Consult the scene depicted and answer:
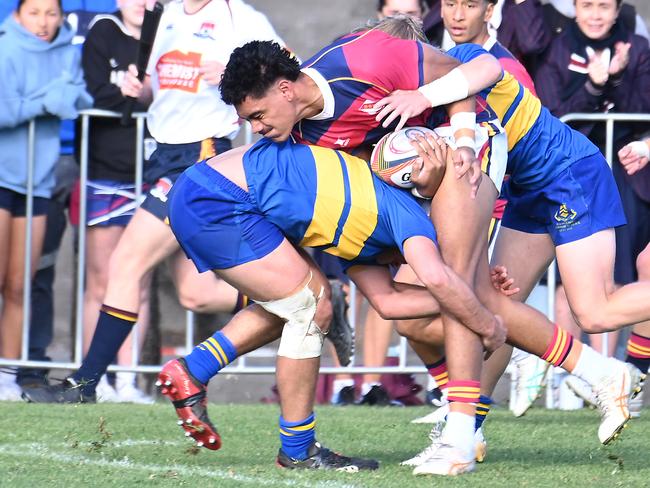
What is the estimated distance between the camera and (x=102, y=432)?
20.6ft

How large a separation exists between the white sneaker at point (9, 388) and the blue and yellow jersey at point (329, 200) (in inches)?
119

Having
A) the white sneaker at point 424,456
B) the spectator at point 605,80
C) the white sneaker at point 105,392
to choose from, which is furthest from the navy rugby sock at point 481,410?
the white sneaker at point 105,392

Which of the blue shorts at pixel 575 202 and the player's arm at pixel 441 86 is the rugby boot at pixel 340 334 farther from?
the player's arm at pixel 441 86

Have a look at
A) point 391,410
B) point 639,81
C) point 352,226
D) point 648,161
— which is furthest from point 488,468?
point 639,81

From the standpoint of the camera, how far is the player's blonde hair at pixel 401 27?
578cm

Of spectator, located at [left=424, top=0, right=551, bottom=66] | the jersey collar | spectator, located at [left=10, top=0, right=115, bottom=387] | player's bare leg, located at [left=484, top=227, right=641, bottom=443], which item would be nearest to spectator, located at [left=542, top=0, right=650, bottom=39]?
spectator, located at [left=424, top=0, right=551, bottom=66]

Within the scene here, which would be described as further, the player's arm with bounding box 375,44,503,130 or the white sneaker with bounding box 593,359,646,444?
the white sneaker with bounding box 593,359,646,444

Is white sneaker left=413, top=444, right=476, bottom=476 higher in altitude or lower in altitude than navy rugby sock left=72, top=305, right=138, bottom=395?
higher

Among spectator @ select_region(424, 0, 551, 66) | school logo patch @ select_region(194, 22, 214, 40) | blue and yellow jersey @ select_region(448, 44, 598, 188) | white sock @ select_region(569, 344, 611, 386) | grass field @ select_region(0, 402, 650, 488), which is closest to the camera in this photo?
grass field @ select_region(0, 402, 650, 488)

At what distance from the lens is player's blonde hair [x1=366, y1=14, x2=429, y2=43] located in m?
5.78

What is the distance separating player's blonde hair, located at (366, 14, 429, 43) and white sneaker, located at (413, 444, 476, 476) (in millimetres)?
1562

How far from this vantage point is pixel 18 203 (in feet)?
26.8

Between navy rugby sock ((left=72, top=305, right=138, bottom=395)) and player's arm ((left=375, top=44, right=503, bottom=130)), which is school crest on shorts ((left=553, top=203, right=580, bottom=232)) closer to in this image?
player's arm ((left=375, top=44, right=503, bottom=130))

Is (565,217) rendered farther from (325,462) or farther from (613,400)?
(325,462)
